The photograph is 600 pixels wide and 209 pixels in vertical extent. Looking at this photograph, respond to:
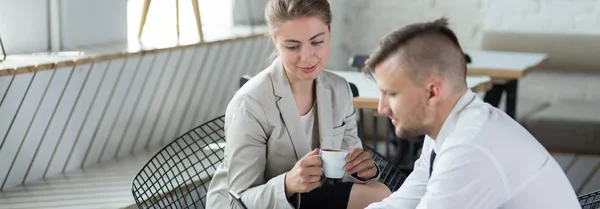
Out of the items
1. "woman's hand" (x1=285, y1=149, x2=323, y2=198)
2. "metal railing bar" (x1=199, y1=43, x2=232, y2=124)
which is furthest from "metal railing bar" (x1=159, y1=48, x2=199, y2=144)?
"woman's hand" (x1=285, y1=149, x2=323, y2=198)

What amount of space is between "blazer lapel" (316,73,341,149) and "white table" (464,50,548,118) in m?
2.24

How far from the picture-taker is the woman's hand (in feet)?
6.86

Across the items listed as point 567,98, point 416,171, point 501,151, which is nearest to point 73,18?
point 416,171

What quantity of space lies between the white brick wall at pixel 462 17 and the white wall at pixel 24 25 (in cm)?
252

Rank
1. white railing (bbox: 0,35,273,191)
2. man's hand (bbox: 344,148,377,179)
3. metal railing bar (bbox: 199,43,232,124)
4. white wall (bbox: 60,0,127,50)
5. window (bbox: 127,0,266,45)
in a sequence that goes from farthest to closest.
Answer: metal railing bar (bbox: 199,43,232,124)
window (bbox: 127,0,266,45)
white wall (bbox: 60,0,127,50)
white railing (bbox: 0,35,273,191)
man's hand (bbox: 344,148,377,179)

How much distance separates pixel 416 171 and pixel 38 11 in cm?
220

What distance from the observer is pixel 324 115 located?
2.42m

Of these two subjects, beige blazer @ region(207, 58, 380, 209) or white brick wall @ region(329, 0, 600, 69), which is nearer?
beige blazer @ region(207, 58, 380, 209)

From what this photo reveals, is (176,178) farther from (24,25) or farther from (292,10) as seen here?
(24,25)

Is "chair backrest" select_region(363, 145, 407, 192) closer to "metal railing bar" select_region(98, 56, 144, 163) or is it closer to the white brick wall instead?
"metal railing bar" select_region(98, 56, 144, 163)

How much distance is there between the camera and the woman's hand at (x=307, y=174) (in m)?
2.09

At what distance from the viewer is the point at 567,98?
5.76 m

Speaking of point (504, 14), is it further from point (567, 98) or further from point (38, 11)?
point (38, 11)

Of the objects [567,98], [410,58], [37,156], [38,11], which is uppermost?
[38,11]
